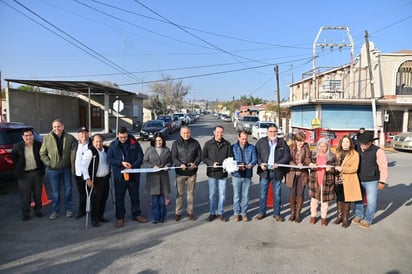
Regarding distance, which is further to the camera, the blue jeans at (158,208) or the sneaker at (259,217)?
the sneaker at (259,217)

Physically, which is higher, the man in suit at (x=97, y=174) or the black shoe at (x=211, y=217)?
the man in suit at (x=97, y=174)

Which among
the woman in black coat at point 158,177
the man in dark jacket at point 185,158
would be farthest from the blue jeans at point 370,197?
the woman in black coat at point 158,177

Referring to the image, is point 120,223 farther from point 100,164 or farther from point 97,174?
point 100,164

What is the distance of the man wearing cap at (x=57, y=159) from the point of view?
18.0 ft

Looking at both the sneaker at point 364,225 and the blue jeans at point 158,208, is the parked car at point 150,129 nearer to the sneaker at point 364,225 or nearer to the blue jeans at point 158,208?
the blue jeans at point 158,208

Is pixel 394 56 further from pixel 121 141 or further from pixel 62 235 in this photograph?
pixel 62 235

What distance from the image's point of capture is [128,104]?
30.7 meters

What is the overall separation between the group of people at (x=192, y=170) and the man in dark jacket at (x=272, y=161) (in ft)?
0.06

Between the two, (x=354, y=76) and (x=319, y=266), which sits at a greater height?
(x=354, y=76)

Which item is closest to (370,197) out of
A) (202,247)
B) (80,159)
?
(202,247)

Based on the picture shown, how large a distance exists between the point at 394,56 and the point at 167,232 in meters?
22.3

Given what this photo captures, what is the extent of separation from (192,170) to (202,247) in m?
1.46

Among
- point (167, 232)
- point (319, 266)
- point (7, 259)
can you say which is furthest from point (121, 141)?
point (319, 266)

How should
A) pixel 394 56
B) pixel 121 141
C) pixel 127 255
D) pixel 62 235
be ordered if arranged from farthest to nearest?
pixel 394 56 < pixel 121 141 < pixel 62 235 < pixel 127 255
